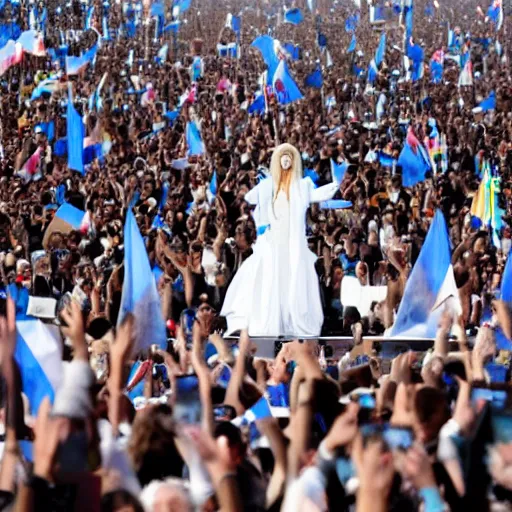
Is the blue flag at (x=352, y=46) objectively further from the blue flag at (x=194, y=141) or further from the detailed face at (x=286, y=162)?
the detailed face at (x=286, y=162)

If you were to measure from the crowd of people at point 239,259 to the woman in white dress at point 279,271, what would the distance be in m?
0.05

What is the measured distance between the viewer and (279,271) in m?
12.0

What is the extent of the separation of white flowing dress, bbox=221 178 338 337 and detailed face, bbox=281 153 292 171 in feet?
0.40

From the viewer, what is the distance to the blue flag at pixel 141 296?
27.7 feet

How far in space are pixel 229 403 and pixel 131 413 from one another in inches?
11.5

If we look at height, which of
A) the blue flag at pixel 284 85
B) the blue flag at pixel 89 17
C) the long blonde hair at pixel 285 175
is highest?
the blue flag at pixel 89 17

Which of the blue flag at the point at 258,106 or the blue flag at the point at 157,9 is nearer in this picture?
the blue flag at the point at 258,106

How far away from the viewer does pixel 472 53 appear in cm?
3081

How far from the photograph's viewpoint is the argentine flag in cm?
1034

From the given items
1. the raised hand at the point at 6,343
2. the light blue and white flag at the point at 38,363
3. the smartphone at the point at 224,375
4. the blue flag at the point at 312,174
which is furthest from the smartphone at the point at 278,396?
the blue flag at the point at 312,174

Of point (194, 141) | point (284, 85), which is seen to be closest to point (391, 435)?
point (194, 141)

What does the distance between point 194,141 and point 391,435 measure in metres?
16.0

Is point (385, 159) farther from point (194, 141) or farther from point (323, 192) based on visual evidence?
point (323, 192)

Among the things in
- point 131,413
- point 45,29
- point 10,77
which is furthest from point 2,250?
point 45,29
